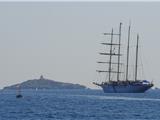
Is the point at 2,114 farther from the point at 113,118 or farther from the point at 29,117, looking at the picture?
the point at 113,118

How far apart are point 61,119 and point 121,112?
15557mm

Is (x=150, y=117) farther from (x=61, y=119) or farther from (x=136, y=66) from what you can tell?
(x=136, y=66)

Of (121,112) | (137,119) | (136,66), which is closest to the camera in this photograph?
(137,119)

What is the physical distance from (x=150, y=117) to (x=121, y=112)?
10.9m

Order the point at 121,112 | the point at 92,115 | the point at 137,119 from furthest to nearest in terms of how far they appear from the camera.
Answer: the point at 121,112, the point at 92,115, the point at 137,119

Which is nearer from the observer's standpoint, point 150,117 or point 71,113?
point 150,117

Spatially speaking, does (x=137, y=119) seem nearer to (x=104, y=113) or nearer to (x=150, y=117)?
→ (x=150, y=117)

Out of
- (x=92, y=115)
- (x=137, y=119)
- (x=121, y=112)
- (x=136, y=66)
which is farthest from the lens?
(x=136, y=66)

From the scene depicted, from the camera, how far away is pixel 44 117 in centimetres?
9519

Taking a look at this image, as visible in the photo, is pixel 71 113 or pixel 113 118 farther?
pixel 71 113

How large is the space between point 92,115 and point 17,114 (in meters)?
8.30

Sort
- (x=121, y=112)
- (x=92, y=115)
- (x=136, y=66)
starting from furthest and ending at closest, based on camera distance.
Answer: (x=136, y=66) → (x=121, y=112) → (x=92, y=115)

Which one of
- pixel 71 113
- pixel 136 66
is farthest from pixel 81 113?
pixel 136 66

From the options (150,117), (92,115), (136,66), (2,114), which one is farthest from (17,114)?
(136,66)
